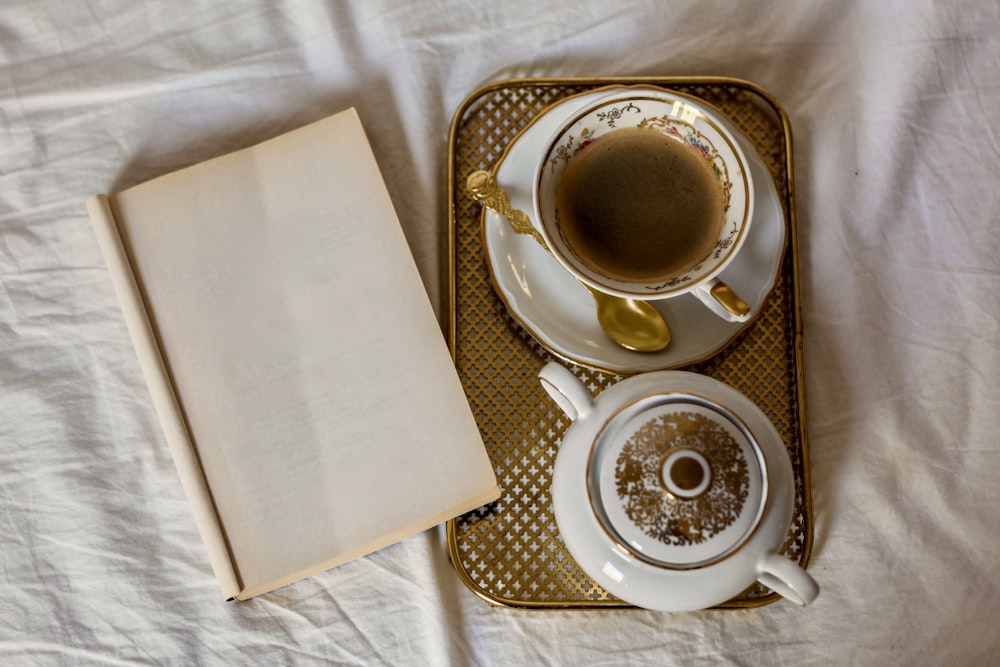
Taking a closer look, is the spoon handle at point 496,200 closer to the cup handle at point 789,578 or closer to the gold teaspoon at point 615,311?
the gold teaspoon at point 615,311

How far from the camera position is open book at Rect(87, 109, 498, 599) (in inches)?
22.1

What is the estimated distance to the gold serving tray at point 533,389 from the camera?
1.86 feet

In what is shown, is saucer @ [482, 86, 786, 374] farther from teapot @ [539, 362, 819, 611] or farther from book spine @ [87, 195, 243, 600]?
book spine @ [87, 195, 243, 600]

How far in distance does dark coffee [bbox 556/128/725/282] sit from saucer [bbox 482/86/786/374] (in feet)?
0.09

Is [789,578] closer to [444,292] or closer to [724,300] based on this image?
[724,300]

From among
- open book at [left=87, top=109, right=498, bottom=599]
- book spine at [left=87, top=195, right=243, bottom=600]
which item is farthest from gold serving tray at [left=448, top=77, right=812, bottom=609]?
book spine at [left=87, top=195, right=243, bottom=600]

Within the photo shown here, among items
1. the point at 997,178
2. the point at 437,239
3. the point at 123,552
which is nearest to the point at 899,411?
the point at 997,178

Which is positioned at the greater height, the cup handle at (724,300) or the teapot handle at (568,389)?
the cup handle at (724,300)

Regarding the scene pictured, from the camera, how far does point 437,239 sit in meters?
0.62

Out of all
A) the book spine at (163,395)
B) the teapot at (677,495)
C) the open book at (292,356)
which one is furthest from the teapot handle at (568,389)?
the book spine at (163,395)

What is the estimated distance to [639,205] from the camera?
568mm

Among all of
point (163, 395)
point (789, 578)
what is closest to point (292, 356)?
point (163, 395)

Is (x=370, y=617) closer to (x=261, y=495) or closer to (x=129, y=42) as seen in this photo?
(x=261, y=495)

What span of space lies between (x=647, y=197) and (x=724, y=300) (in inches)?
4.2
